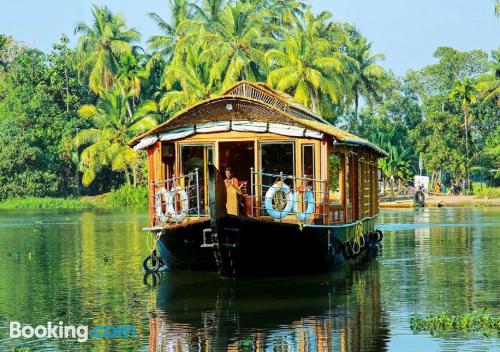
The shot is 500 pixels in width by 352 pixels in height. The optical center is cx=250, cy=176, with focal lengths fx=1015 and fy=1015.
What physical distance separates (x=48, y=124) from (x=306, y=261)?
137 ft

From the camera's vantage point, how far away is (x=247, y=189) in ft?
53.7

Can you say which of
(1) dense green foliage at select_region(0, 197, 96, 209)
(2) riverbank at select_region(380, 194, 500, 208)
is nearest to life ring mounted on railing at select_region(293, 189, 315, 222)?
(2) riverbank at select_region(380, 194, 500, 208)

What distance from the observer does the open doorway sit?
1592 centimetres

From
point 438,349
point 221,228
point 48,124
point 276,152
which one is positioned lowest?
point 438,349

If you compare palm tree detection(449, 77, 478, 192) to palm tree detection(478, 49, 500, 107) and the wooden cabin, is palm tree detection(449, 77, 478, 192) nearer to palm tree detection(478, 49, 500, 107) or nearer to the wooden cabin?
palm tree detection(478, 49, 500, 107)

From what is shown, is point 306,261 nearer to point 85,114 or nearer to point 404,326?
point 404,326

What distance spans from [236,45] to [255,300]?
3282 centimetres

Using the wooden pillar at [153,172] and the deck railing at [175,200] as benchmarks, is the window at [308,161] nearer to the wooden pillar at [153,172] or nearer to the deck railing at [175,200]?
the deck railing at [175,200]

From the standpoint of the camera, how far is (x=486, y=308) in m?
12.0

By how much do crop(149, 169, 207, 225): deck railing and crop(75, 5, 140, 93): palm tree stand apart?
3685 centimetres

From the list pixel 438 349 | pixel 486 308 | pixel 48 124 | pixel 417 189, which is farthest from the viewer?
pixel 48 124

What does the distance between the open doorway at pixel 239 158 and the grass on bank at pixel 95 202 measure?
106ft

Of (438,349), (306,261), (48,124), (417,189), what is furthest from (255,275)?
(48,124)

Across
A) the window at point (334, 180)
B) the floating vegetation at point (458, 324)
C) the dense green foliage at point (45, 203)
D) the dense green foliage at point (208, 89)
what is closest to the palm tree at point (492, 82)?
the dense green foliage at point (208, 89)
